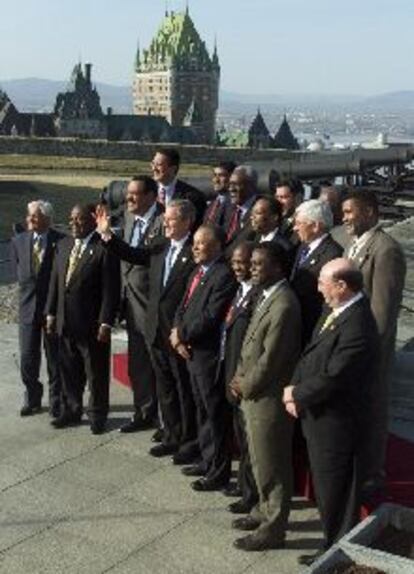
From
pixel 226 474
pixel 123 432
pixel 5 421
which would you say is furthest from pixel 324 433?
pixel 5 421

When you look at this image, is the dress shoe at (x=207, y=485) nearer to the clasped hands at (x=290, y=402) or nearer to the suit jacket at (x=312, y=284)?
the suit jacket at (x=312, y=284)

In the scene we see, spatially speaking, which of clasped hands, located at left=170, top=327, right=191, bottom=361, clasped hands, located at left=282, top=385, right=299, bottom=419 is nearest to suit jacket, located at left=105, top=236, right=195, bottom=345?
clasped hands, located at left=170, top=327, right=191, bottom=361

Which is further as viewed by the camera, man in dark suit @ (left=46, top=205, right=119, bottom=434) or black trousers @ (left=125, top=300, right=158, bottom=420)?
black trousers @ (left=125, top=300, right=158, bottom=420)

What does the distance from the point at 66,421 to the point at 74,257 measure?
145 cm

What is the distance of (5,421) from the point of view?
752cm

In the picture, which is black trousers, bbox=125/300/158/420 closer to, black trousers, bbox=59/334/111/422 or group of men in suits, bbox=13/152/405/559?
group of men in suits, bbox=13/152/405/559

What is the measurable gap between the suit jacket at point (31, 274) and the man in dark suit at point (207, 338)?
1.80m

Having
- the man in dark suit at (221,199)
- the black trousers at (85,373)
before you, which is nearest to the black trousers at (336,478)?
the black trousers at (85,373)

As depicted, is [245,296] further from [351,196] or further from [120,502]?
[120,502]

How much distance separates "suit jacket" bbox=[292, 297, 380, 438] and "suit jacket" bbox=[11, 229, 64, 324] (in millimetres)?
3419

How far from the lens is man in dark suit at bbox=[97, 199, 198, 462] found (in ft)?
20.7

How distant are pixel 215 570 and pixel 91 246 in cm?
298

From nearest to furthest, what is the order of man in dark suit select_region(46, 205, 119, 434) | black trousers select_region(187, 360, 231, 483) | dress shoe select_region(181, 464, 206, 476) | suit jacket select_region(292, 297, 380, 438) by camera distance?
1. suit jacket select_region(292, 297, 380, 438)
2. black trousers select_region(187, 360, 231, 483)
3. dress shoe select_region(181, 464, 206, 476)
4. man in dark suit select_region(46, 205, 119, 434)

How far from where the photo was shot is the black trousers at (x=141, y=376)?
285 inches
